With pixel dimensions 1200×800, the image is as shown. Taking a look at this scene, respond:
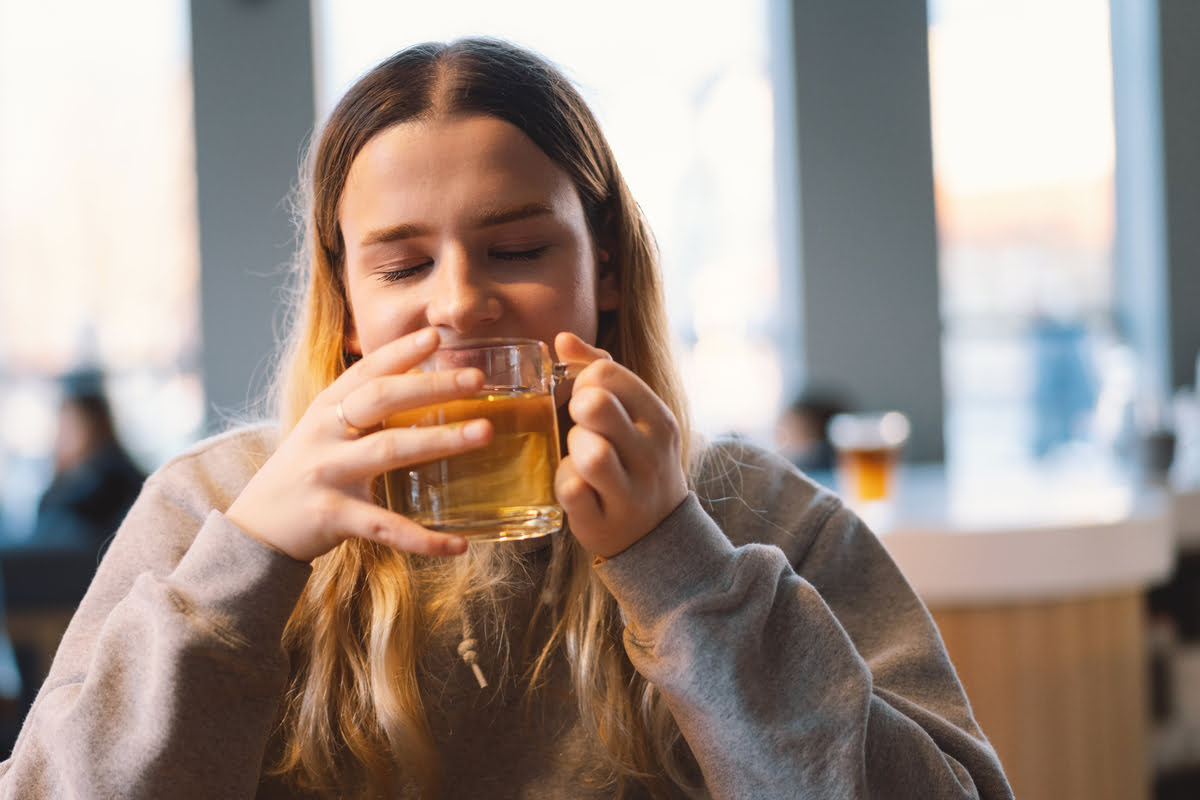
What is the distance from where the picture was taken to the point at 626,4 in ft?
20.3

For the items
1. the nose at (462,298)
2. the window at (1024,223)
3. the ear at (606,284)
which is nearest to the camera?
the nose at (462,298)

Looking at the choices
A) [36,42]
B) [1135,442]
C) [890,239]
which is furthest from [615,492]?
[36,42]

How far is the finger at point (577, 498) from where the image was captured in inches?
31.7

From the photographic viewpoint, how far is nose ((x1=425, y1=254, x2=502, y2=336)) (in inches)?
36.6

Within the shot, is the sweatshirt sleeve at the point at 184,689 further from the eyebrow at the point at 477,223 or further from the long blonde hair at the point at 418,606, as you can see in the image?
the eyebrow at the point at 477,223

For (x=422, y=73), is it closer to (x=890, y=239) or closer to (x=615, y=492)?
(x=615, y=492)

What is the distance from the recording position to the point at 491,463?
2.68 ft

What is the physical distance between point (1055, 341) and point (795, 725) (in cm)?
599

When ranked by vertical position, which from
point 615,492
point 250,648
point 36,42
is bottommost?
point 250,648

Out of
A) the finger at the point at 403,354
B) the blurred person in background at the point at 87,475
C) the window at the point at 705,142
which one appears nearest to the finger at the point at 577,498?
the finger at the point at 403,354

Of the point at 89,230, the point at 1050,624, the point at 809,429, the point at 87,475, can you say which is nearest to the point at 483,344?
the point at 1050,624

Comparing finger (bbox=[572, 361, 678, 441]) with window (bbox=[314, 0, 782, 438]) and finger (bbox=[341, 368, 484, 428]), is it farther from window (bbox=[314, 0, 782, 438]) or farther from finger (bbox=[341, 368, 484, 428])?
window (bbox=[314, 0, 782, 438])

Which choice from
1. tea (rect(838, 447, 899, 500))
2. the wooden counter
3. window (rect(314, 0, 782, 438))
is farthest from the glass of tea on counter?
window (rect(314, 0, 782, 438))

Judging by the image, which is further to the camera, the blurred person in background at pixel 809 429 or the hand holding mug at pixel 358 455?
the blurred person in background at pixel 809 429
